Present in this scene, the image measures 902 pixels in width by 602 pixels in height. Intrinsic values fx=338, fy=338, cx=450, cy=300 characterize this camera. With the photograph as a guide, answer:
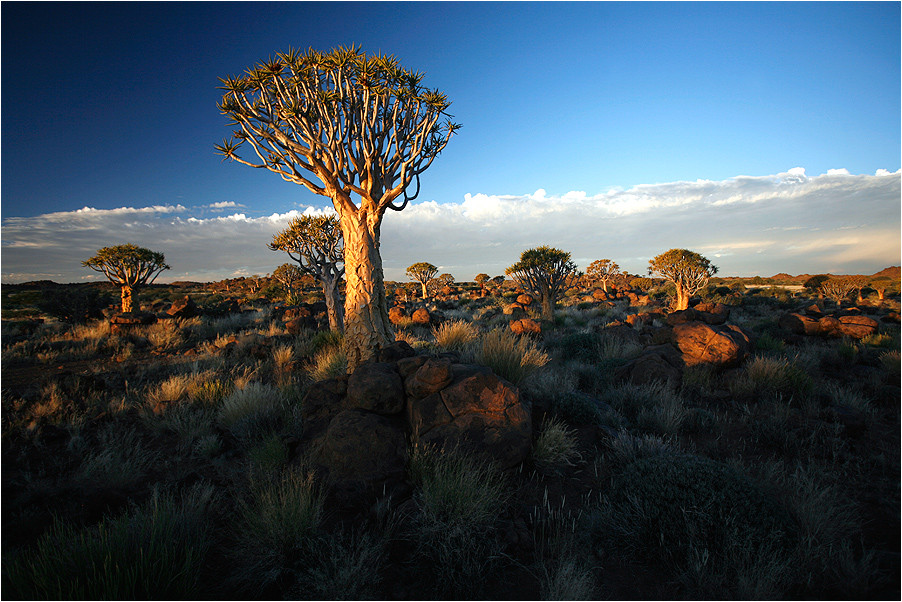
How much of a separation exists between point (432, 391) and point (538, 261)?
640 inches

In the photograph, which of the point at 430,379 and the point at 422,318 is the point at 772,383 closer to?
the point at 430,379

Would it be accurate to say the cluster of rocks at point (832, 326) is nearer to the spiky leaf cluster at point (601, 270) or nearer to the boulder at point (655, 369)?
the boulder at point (655, 369)

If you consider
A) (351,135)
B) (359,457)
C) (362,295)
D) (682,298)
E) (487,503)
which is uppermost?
(351,135)

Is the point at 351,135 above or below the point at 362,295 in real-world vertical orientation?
above

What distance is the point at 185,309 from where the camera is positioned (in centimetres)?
1677

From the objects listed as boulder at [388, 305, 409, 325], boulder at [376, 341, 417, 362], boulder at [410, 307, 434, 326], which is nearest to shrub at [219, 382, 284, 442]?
boulder at [376, 341, 417, 362]

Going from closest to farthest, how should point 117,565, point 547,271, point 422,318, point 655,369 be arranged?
1. point 117,565
2. point 655,369
3. point 422,318
4. point 547,271

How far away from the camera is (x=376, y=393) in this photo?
432 centimetres

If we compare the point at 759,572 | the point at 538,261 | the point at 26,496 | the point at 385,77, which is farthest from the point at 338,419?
the point at 538,261

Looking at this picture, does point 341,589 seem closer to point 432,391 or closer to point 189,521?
point 189,521

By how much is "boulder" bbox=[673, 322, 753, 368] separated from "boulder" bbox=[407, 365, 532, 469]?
5776 mm

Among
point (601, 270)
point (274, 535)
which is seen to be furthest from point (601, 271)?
point (274, 535)

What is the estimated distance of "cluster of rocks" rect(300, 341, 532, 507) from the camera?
3.67m

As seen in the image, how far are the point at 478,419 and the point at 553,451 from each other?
3.45 ft
